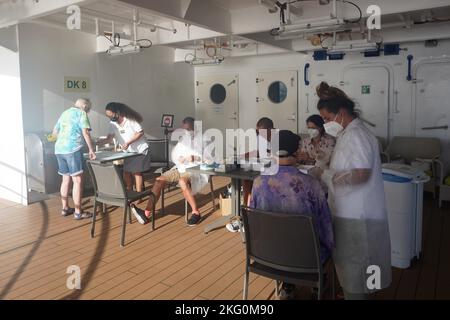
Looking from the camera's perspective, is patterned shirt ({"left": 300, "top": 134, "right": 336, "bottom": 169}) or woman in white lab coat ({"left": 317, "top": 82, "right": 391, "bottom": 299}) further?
patterned shirt ({"left": 300, "top": 134, "right": 336, "bottom": 169})

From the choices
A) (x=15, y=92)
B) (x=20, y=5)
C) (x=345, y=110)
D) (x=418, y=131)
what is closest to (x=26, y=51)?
(x=15, y=92)

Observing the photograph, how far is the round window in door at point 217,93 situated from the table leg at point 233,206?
15.3ft

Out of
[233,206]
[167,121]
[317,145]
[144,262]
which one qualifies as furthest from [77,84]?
[317,145]

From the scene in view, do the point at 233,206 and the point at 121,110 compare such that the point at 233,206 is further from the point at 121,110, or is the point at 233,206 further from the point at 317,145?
the point at 121,110

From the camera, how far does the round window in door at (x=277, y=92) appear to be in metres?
7.77

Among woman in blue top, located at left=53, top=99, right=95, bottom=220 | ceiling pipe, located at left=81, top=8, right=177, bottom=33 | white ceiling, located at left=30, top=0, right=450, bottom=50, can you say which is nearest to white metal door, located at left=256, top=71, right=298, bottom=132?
white ceiling, located at left=30, top=0, right=450, bottom=50

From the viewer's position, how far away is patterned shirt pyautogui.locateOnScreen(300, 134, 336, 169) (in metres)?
3.62

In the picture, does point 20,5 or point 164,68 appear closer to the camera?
point 20,5

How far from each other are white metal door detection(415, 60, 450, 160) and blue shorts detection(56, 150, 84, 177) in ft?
17.6

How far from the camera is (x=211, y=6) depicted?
187 inches

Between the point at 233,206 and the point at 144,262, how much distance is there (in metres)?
1.23

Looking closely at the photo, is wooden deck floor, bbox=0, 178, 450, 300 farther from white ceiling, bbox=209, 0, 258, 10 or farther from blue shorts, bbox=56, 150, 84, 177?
white ceiling, bbox=209, 0, 258, 10

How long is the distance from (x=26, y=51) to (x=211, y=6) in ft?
8.95

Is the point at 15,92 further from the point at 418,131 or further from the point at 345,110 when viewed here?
the point at 418,131
